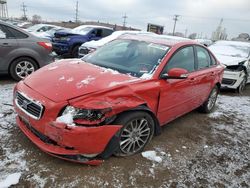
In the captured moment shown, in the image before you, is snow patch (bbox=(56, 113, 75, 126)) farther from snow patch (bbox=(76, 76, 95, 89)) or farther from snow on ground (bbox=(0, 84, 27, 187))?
snow on ground (bbox=(0, 84, 27, 187))

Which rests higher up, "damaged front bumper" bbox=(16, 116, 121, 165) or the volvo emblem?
the volvo emblem

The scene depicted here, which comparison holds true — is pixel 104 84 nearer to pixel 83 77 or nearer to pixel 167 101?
pixel 83 77

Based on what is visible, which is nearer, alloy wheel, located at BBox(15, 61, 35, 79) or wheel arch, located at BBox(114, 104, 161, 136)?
wheel arch, located at BBox(114, 104, 161, 136)

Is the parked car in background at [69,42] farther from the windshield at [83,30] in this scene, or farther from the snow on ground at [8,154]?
the snow on ground at [8,154]

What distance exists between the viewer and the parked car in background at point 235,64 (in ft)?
24.4

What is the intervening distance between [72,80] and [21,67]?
378 cm

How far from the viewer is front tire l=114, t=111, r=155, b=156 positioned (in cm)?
303

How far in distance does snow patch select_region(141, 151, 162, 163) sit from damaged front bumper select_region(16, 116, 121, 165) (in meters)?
0.64

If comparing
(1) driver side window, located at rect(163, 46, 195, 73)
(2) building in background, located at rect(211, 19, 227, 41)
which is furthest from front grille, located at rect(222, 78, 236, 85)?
(2) building in background, located at rect(211, 19, 227, 41)

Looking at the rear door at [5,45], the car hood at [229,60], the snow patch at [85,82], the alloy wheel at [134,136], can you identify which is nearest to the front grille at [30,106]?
the snow patch at [85,82]

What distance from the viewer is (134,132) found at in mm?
3297

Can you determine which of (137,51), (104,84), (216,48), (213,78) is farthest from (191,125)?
(216,48)

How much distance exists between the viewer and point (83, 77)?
324 centimetres

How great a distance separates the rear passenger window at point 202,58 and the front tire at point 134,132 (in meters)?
1.86
